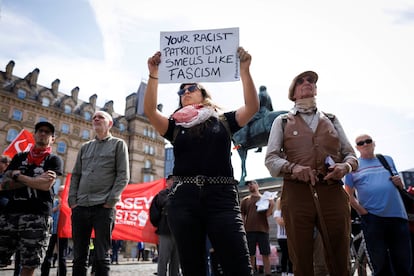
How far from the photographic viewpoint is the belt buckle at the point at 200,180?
211cm

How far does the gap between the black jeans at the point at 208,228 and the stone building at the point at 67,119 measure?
1649 inches

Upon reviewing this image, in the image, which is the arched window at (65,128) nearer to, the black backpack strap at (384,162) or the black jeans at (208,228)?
the black backpack strap at (384,162)

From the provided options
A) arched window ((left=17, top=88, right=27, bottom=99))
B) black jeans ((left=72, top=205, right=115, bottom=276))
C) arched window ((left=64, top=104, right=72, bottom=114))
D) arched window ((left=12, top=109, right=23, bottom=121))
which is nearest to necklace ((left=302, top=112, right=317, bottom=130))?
black jeans ((left=72, top=205, right=115, bottom=276))

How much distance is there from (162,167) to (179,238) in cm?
5290

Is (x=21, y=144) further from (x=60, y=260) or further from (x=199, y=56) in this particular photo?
(x=199, y=56)

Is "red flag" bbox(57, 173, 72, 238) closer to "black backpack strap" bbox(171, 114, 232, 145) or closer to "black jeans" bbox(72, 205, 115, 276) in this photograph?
"black jeans" bbox(72, 205, 115, 276)

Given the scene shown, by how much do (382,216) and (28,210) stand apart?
151 inches

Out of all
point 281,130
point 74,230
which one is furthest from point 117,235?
point 281,130

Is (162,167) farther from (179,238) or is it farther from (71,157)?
(179,238)

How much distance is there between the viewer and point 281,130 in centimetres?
282

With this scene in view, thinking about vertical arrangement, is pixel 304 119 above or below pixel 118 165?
above

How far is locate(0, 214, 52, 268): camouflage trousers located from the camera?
334 centimetres

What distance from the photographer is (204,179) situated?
6.97 feet

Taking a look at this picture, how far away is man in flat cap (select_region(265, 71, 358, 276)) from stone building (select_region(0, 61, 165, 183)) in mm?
41754
